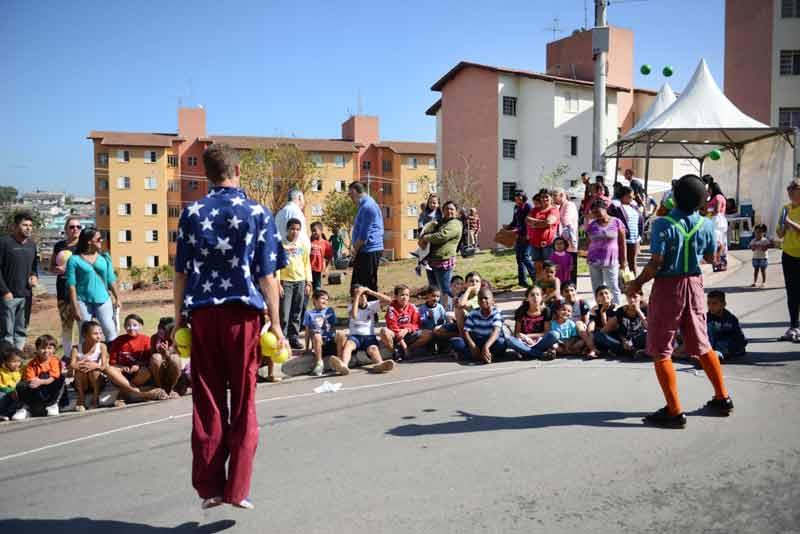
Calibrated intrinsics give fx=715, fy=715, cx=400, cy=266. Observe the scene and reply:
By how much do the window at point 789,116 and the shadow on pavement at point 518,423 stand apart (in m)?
41.8

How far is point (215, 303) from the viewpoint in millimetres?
4133

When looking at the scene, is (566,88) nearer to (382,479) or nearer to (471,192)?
(471,192)

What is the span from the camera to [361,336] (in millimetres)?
9766

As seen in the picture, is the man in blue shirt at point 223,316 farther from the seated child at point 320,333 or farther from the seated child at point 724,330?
the seated child at point 724,330

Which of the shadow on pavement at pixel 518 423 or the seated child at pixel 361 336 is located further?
the seated child at pixel 361 336

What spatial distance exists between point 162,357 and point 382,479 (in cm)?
449

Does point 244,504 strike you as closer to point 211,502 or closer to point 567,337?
point 211,502

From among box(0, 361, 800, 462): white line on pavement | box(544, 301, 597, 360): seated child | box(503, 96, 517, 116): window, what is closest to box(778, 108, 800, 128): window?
box(503, 96, 517, 116): window

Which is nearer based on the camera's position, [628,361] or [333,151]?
[628,361]

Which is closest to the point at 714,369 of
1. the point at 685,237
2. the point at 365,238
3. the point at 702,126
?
the point at 685,237

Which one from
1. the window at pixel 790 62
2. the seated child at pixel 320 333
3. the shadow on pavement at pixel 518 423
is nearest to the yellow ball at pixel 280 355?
the shadow on pavement at pixel 518 423

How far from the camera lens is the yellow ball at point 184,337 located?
419 centimetres

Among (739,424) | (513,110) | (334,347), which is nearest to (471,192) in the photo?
(513,110)

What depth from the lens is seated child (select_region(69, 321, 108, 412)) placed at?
26.7ft
